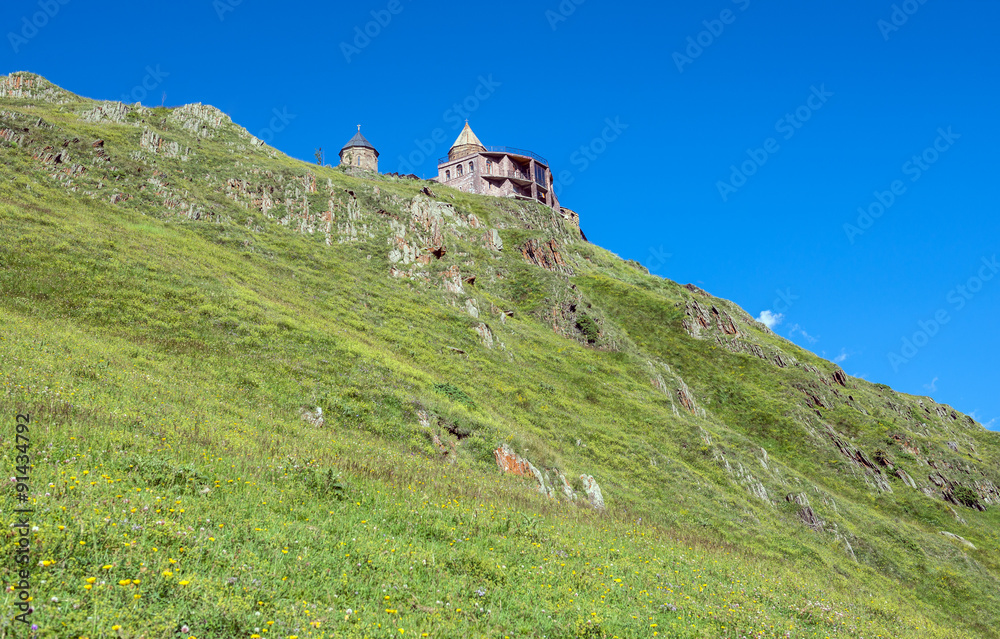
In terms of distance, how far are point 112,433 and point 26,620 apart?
294 inches

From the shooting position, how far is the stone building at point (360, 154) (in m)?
110

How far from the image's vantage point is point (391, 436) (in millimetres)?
22672

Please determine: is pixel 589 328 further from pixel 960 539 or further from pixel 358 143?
pixel 358 143

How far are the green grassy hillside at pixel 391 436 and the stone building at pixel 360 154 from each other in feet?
112

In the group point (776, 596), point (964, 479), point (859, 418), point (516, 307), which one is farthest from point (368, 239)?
point (964, 479)

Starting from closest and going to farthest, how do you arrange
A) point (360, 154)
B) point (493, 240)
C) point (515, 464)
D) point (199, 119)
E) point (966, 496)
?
point (515, 464)
point (966, 496)
point (199, 119)
point (493, 240)
point (360, 154)

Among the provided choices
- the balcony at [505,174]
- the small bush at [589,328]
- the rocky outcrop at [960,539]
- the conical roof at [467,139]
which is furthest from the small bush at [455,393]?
the conical roof at [467,139]

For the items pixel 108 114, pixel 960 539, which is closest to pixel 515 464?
pixel 960 539

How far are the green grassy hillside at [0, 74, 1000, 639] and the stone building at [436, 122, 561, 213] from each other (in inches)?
1335

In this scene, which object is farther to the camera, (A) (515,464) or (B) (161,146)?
(B) (161,146)

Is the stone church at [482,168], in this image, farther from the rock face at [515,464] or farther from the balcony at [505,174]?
the rock face at [515,464]

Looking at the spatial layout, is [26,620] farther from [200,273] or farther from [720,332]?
[720,332]

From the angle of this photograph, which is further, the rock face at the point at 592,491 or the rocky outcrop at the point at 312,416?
the rock face at the point at 592,491

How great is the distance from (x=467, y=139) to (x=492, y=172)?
1333 cm
